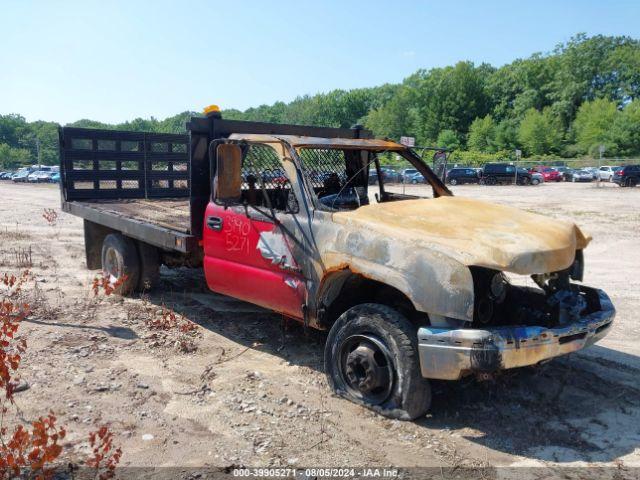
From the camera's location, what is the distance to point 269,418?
13.5ft

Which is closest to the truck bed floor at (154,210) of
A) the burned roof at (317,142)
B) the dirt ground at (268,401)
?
the dirt ground at (268,401)

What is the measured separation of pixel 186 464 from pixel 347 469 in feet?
3.24

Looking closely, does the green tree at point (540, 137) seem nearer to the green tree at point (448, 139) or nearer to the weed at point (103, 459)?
the green tree at point (448, 139)

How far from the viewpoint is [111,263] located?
7551 mm

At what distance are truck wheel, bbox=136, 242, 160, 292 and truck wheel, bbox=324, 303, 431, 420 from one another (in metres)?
3.59

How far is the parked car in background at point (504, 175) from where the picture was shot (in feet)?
134

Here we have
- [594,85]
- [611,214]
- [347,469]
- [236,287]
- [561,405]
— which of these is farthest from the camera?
[594,85]

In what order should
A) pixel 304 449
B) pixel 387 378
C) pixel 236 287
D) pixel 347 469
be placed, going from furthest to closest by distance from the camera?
1. pixel 236 287
2. pixel 387 378
3. pixel 304 449
4. pixel 347 469

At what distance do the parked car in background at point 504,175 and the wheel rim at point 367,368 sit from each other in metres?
39.1

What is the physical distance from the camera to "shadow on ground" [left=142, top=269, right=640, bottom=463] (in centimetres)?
381

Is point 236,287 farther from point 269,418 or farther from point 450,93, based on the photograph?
point 450,93

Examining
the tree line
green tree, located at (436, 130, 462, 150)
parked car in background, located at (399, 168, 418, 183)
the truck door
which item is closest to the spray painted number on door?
the truck door

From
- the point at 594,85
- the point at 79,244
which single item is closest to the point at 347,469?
the point at 79,244

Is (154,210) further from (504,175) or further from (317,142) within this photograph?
(504,175)
